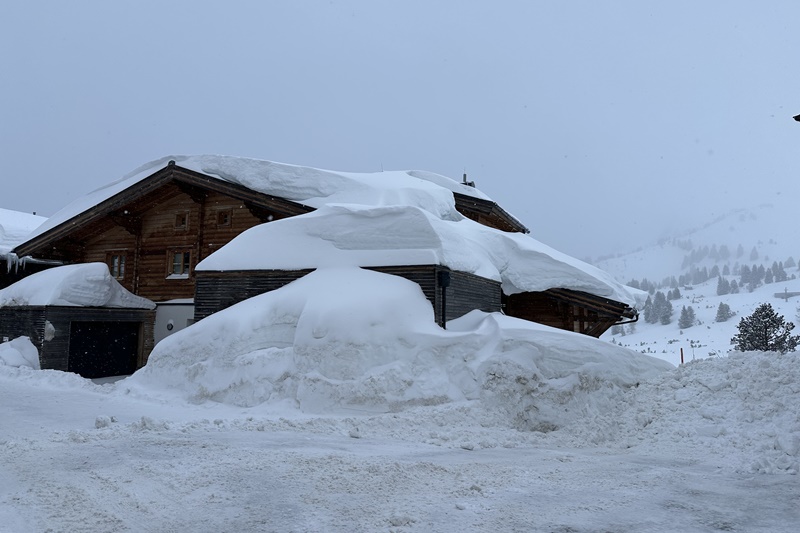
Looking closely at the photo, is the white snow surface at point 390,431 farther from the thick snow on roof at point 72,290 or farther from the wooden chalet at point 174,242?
the wooden chalet at point 174,242

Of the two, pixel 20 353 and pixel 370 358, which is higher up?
pixel 370 358

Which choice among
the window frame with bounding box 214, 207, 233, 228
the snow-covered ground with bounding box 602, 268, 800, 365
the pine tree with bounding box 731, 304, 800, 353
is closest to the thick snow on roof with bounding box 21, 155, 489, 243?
the window frame with bounding box 214, 207, 233, 228

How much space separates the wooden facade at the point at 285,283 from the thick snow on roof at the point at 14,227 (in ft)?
38.2

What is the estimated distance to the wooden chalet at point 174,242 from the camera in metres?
16.8

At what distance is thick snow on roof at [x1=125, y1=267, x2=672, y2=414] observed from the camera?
939 centimetres

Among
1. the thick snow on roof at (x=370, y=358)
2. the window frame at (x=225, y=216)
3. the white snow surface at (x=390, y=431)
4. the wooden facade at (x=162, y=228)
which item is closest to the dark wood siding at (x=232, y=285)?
the white snow surface at (x=390, y=431)

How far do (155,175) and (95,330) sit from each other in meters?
5.40

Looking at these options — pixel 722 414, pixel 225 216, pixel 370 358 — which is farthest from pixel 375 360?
pixel 225 216

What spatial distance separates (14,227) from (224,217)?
17635mm

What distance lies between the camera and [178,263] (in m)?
18.3

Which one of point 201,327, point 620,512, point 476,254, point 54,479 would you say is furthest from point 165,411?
point 476,254

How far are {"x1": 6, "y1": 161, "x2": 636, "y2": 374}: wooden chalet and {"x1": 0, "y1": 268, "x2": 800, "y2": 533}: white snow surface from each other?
16.4 ft

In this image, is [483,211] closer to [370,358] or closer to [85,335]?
[370,358]

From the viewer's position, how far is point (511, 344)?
32.6ft
